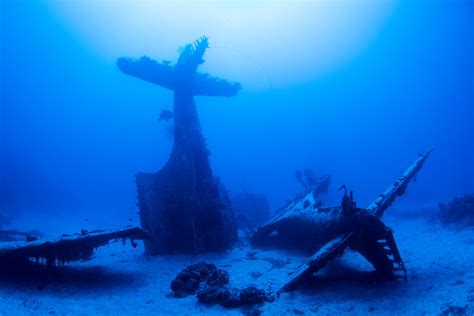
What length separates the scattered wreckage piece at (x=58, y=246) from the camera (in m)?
8.83

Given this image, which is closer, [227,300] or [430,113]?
[227,300]

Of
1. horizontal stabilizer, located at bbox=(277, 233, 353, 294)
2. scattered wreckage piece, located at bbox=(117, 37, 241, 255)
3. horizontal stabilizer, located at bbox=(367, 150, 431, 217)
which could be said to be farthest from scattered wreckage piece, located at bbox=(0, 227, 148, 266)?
horizontal stabilizer, located at bbox=(367, 150, 431, 217)

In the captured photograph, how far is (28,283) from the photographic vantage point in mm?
9016

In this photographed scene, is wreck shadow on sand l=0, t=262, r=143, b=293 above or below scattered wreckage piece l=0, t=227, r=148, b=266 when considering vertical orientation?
below

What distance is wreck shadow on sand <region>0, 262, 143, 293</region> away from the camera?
9102 mm

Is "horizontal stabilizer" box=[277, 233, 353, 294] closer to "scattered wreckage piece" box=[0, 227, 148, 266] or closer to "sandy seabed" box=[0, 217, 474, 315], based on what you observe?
"sandy seabed" box=[0, 217, 474, 315]

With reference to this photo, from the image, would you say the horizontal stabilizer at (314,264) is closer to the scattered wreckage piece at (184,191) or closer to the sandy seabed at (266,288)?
the sandy seabed at (266,288)

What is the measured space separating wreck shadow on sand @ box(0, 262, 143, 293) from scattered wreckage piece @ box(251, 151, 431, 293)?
5912mm

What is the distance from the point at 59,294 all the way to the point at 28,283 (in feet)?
3.85

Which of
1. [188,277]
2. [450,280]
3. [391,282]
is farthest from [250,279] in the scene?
[450,280]

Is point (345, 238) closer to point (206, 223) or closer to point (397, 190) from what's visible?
point (397, 190)

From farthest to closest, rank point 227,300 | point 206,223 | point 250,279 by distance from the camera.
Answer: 1. point 206,223
2. point 250,279
3. point 227,300

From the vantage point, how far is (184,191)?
48.4 ft

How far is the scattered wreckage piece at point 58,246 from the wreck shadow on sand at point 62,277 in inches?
18.0
